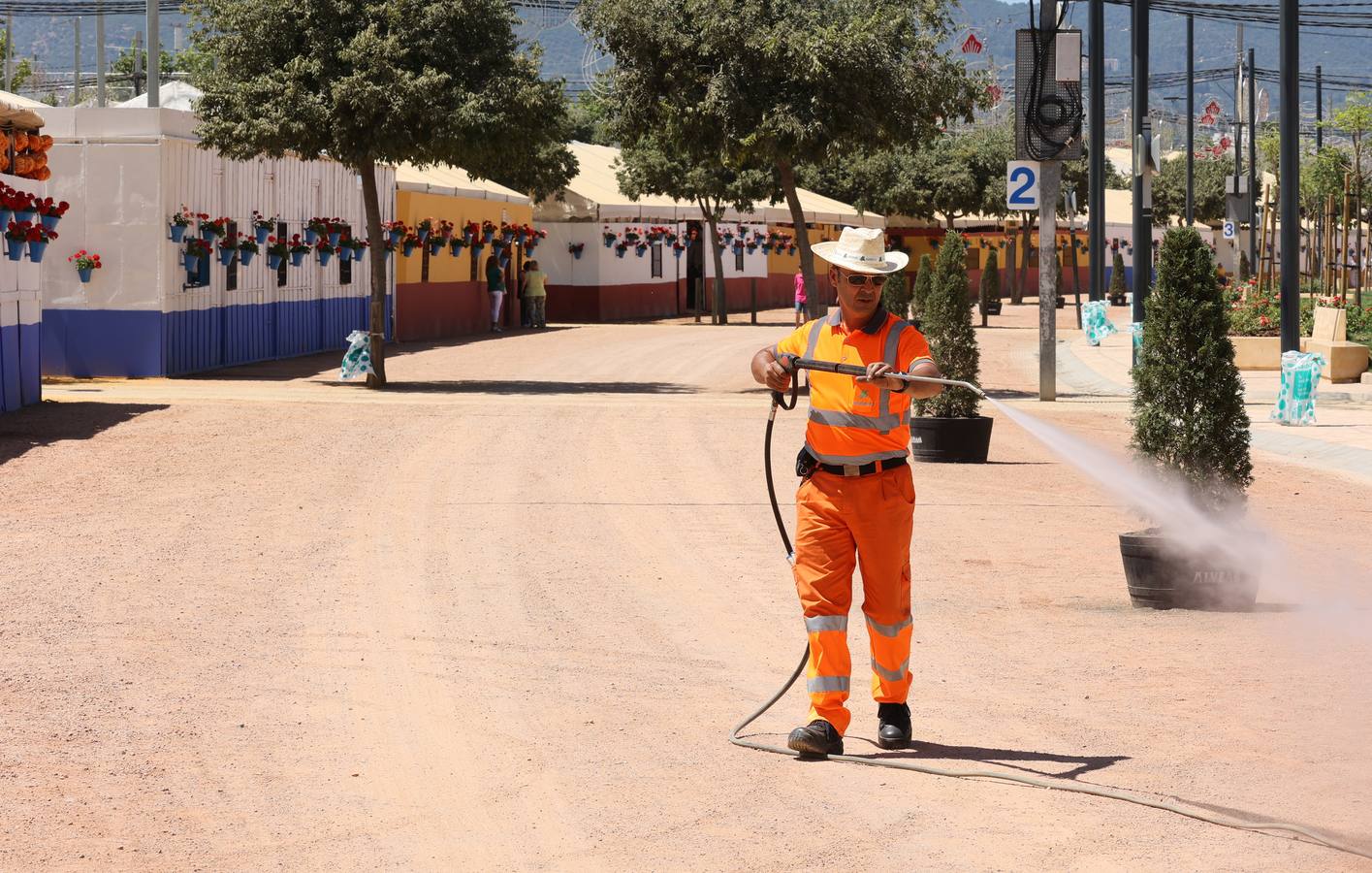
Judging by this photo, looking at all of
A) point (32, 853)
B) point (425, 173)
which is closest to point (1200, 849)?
point (32, 853)

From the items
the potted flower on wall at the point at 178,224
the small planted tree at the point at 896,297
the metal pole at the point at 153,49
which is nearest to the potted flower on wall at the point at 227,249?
the potted flower on wall at the point at 178,224

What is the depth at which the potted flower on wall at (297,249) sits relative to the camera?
29.9m

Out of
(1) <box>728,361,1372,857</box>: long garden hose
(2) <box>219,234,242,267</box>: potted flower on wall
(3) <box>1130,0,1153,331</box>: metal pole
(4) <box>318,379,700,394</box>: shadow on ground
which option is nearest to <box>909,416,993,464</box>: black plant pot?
(4) <box>318,379,700,394</box>: shadow on ground

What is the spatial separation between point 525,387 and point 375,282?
2.43m

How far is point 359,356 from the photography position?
24.2m

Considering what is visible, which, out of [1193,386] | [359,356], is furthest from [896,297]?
[1193,386]

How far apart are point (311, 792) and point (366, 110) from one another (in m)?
17.9

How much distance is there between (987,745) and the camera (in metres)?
6.54

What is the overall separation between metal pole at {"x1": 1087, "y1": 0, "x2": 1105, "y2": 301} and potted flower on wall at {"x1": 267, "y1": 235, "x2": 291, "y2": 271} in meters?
13.3

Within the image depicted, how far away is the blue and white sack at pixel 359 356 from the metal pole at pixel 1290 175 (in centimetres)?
1151

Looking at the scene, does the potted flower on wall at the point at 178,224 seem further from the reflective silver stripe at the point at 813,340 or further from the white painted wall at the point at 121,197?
the reflective silver stripe at the point at 813,340

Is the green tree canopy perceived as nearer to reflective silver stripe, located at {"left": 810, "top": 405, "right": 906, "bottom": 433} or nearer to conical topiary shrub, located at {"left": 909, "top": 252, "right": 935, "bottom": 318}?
conical topiary shrub, located at {"left": 909, "top": 252, "right": 935, "bottom": 318}

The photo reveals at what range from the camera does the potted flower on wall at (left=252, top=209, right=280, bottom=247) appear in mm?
28156

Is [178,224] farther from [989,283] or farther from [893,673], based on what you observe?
[989,283]
